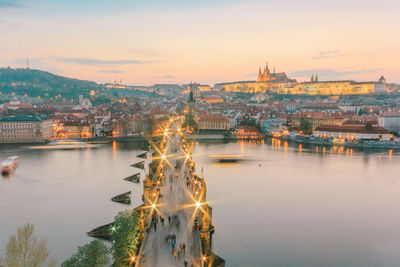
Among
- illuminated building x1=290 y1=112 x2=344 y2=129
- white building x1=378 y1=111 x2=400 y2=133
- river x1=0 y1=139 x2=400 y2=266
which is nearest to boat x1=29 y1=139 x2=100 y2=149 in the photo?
river x1=0 y1=139 x2=400 y2=266

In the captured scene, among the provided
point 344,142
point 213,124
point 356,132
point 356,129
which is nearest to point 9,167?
point 213,124

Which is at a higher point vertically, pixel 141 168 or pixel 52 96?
pixel 52 96

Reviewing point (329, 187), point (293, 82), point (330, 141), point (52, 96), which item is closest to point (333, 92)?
point (293, 82)

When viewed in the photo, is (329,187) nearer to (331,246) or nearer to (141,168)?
(331,246)

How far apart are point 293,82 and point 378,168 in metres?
58.0

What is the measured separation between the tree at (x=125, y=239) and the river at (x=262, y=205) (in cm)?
149

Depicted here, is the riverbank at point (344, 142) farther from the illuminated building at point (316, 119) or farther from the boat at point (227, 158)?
the boat at point (227, 158)

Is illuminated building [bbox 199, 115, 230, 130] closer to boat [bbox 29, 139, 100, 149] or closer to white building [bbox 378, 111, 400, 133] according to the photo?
boat [bbox 29, 139, 100, 149]

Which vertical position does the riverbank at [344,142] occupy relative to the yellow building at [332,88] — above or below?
below

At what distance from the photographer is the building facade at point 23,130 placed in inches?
821

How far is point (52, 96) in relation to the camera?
188 feet

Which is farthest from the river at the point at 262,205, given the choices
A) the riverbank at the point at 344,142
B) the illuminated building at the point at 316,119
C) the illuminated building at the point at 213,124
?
the illuminated building at the point at 213,124

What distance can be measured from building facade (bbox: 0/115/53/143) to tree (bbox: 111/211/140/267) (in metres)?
18.0

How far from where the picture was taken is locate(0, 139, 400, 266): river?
5.99m
